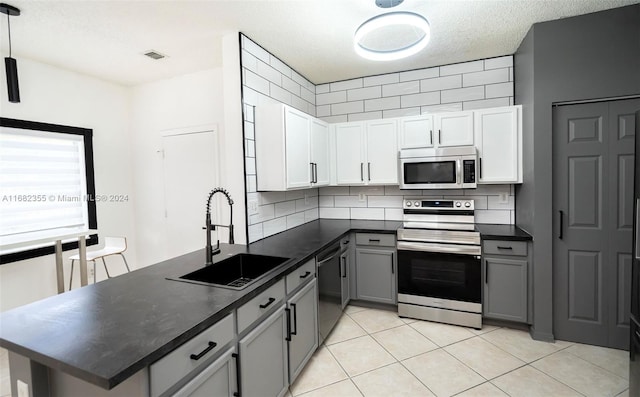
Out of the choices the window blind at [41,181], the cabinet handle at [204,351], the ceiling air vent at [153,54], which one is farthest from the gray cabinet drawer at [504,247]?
the window blind at [41,181]

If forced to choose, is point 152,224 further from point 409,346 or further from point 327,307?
point 409,346

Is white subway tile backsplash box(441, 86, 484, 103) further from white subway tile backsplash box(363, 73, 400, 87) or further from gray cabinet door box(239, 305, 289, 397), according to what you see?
gray cabinet door box(239, 305, 289, 397)

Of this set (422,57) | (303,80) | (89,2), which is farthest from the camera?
(303,80)

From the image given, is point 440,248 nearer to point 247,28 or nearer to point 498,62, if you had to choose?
point 498,62

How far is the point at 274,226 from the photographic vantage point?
9.96 ft

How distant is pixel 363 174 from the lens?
3484 millimetres

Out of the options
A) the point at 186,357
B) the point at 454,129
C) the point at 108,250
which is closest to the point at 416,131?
the point at 454,129

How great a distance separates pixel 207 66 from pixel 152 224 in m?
2.08

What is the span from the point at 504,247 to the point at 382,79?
2.25 m

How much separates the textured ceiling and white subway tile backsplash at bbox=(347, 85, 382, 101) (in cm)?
38

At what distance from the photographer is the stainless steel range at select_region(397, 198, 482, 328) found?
2777 mm

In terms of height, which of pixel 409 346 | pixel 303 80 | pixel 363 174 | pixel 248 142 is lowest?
pixel 409 346

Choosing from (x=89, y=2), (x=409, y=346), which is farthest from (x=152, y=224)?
(x=409, y=346)

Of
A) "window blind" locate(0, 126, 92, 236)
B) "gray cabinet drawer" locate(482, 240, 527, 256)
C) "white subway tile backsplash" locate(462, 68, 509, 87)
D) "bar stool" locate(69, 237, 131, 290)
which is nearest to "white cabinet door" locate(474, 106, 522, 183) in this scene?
"white subway tile backsplash" locate(462, 68, 509, 87)
